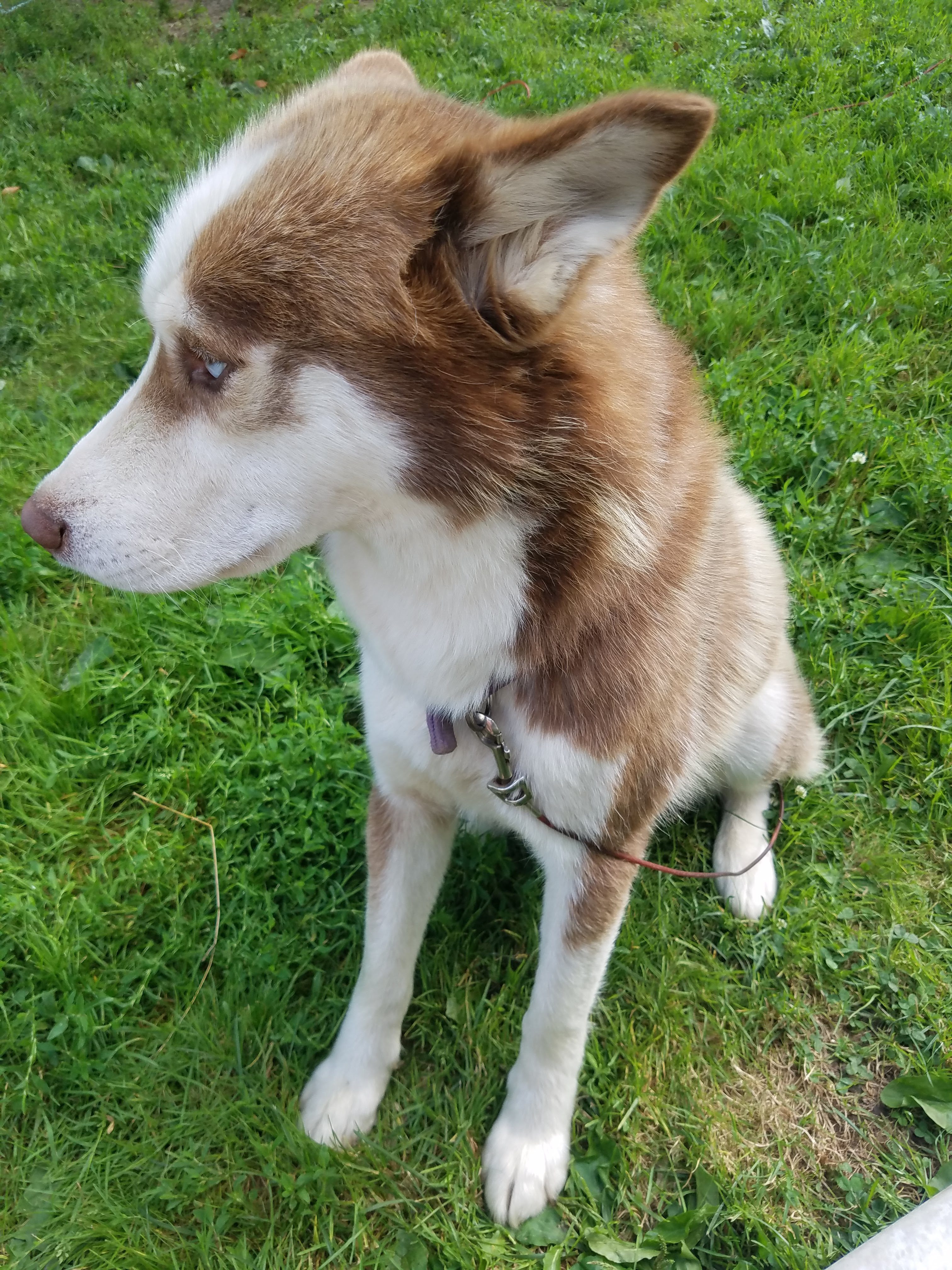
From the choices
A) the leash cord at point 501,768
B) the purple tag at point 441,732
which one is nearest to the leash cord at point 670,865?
the leash cord at point 501,768

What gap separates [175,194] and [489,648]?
937 mm

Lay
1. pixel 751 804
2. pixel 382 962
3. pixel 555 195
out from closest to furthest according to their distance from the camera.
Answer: pixel 555 195
pixel 382 962
pixel 751 804

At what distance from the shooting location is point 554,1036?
176 cm

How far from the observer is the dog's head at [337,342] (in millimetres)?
1227

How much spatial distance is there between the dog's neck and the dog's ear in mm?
306

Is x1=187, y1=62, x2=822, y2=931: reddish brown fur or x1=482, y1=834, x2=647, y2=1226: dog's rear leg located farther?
x1=482, y1=834, x2=647, y2=1226: dog's rear leg

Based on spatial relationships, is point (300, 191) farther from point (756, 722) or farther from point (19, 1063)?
point (19, 1063)

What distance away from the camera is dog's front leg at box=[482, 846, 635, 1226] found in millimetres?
1676

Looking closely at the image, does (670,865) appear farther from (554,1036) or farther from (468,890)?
(554,1036)

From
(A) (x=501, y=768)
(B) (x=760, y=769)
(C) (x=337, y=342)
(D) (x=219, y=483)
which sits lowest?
(B) (x=760, y=769)

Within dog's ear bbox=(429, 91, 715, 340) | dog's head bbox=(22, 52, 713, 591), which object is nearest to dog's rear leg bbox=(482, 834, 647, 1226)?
dog's head bbox=(22, 52, 713, 591)

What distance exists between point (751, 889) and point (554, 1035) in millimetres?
740

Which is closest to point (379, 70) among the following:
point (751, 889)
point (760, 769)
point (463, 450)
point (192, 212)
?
point (192, 212)

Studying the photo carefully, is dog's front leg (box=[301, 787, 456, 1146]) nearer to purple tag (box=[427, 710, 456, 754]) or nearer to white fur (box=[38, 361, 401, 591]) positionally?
purple tag (box=[427, 710, 456, 754])
